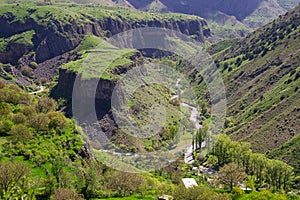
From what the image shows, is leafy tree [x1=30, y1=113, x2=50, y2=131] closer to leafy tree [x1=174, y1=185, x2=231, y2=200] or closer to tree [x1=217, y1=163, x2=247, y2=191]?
leafy tree [x1=174, y1=185, x2=231, y2=200]

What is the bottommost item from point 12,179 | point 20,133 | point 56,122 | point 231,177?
point 12,179

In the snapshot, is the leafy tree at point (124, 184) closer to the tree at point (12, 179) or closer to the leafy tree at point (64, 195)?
the leafy tree at point (64, 195)

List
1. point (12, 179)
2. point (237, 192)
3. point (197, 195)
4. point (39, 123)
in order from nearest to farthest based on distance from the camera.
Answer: point (12, 179)
point (197, 195)
point (237, 192)
point (39, 123)

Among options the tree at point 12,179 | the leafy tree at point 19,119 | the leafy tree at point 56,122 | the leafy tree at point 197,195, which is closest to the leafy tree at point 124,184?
the leafy tree at point 197,195

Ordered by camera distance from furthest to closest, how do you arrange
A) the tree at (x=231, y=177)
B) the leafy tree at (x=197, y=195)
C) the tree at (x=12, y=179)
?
the tree at (x=231, y=177)
the leafy tree at (x=197, y=195)
the tree at (x=12, y=179)

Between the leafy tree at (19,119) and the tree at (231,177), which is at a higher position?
the leafy tree at (19,119)

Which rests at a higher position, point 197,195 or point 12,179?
point 197,195

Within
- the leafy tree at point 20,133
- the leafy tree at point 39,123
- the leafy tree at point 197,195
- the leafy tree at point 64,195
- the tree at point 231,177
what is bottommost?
the leafy tree at point 64,195

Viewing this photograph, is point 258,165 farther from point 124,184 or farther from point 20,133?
point 20,133

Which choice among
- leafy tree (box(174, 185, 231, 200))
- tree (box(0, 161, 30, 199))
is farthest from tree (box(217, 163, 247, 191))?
tree (box(0, 161, 30, 199))

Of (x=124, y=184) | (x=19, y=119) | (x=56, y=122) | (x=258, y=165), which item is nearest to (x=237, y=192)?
(x=124, y=184)
